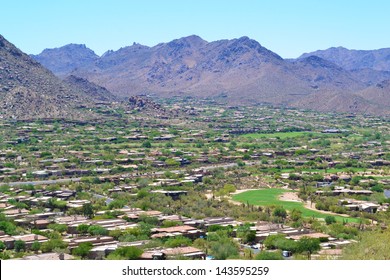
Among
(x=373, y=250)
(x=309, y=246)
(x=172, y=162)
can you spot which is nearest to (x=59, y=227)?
(x=309, y=246)

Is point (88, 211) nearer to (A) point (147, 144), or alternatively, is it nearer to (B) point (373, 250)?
(B) point (373, 250)

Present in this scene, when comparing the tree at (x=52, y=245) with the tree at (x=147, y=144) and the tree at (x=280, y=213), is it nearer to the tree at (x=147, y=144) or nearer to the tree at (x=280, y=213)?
the tree at (x=280, y=213)

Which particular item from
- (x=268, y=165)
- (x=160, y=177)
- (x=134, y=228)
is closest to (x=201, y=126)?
(x=268, y=165)

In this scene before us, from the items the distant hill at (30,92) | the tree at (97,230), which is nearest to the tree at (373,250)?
the tree at (97,230)

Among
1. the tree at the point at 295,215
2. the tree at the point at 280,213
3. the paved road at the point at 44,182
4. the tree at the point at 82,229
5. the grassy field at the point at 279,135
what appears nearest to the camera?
the tree at the point at 82,229

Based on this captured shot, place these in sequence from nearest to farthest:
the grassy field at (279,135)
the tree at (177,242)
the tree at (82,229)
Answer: the tree at (177,242) → the tree at (82,229) → the grassy field at (279,135)

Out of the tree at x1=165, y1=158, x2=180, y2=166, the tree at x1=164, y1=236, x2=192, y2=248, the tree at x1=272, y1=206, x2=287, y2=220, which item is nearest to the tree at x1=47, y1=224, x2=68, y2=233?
the tree at x1=164, y1=236, x2=192, y2=248

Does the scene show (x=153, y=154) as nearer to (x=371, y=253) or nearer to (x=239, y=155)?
(x=239, y=155)
